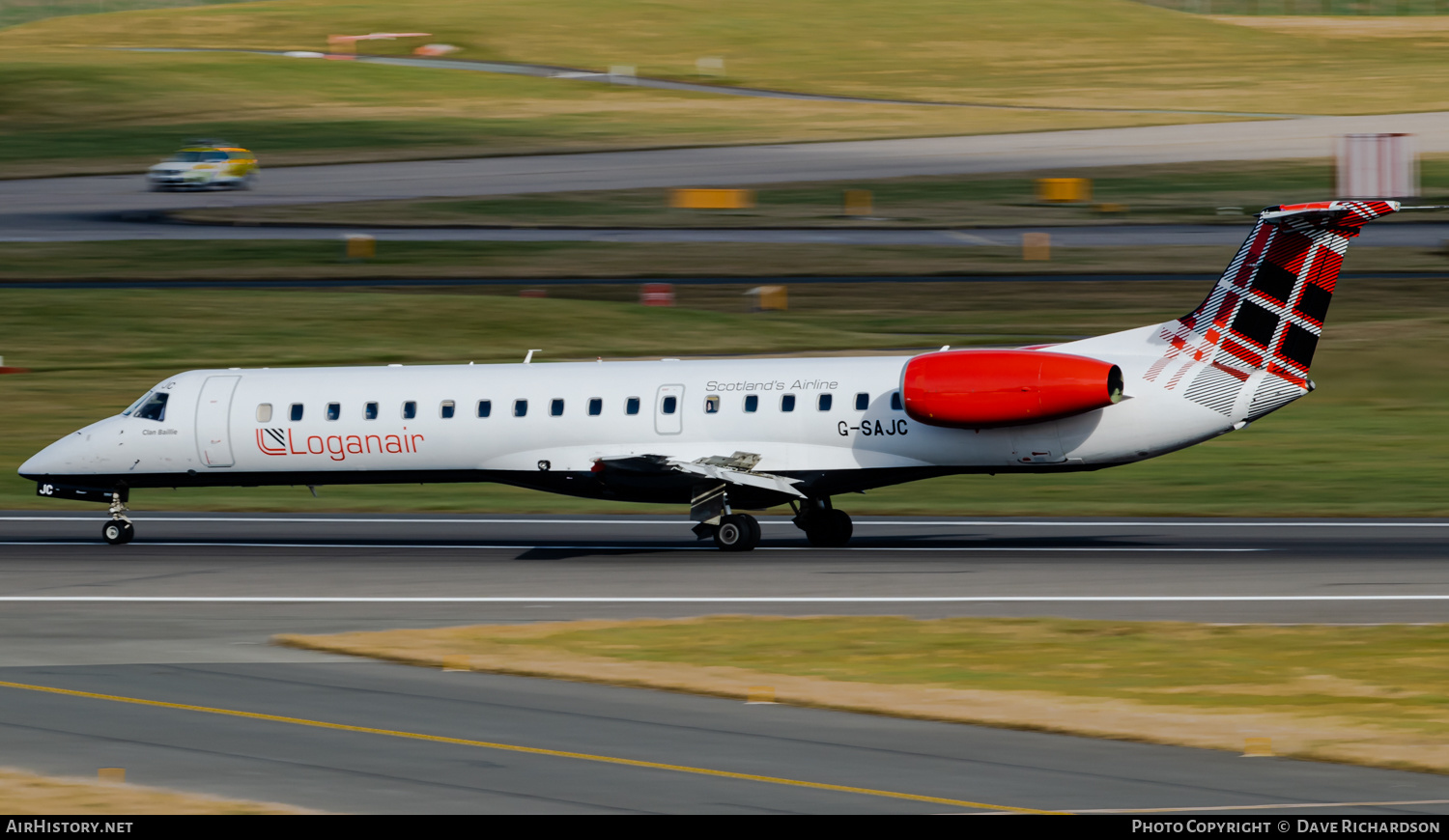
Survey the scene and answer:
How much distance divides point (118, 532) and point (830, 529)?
1130 cm

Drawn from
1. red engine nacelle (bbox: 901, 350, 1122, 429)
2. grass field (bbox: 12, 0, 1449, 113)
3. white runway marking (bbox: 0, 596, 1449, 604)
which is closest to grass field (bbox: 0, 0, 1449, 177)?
grass field (bbox: 12, 0, 1449, 113)

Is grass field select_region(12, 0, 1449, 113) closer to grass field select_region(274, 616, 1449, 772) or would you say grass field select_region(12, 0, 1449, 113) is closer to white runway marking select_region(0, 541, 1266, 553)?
white runway marking select_region(0, 541, 1266, 553)

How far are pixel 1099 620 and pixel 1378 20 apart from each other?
122 m

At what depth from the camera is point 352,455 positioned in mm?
30469

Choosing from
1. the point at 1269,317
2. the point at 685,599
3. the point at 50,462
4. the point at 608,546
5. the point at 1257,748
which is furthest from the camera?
the point at 50,462

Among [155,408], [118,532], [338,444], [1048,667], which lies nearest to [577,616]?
[1048,667]

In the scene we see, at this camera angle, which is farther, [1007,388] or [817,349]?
[817,349]

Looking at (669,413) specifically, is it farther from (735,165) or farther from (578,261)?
(735,165)

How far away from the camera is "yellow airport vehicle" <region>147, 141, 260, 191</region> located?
260 ft

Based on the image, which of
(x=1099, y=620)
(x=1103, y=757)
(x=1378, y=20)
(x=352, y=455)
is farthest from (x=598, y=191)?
(x=1378, y=20)

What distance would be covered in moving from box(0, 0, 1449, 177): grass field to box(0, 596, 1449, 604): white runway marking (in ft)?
212

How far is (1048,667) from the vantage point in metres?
18.6

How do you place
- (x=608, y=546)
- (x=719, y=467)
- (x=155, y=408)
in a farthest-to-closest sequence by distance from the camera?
(x=155, y=408), (x=608, y=546), (x=719, y=467)

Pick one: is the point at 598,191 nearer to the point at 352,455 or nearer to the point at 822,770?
the point at 352,455
